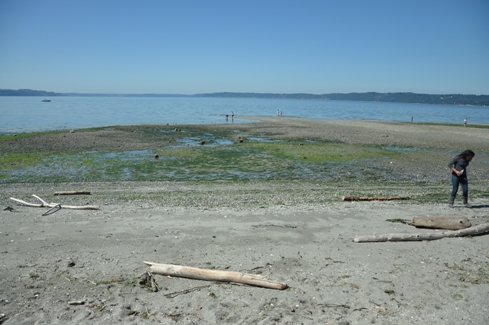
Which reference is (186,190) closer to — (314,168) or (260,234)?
(260,234)

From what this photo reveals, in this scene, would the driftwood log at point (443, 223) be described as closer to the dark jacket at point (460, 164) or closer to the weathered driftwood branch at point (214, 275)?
the dark jacket at point (460, 164)

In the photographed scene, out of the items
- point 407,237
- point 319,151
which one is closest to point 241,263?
point 407,237

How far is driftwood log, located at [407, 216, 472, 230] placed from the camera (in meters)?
10.3

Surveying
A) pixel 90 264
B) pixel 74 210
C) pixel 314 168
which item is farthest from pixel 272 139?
pixel 90 264

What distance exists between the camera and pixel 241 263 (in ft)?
27.5

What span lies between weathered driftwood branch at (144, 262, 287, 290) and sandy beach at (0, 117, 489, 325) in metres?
0.12

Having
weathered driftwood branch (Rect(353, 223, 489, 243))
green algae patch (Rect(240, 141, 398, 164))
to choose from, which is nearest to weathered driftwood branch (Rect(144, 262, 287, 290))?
weathered driftwood branch (Rect(353, 223, 489, 243))

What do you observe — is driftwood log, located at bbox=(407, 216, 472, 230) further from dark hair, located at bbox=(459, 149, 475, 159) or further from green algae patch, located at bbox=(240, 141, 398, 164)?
green algae patch, located at bbox=(240, 141, 398, 164)

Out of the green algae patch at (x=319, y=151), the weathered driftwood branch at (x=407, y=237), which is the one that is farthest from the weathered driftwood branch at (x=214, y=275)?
the green algae patch at (x=319, y=151)

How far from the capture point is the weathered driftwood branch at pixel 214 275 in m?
7.28

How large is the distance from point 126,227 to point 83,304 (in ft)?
13.8

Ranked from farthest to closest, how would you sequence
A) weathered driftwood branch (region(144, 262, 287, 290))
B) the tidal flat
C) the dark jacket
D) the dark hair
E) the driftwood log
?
the tidal flat < the dark jacket < the dark hair < the driftwood log < weathered driftwood branch (region(144, 262, 287, 290))

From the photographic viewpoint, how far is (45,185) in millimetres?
19219

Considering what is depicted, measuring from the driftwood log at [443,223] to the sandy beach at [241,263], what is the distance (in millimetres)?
282
